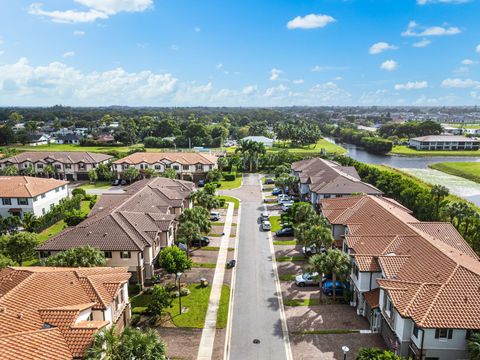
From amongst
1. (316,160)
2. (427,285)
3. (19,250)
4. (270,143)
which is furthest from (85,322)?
(270,143)

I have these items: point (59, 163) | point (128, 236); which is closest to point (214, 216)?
point (128, 236)

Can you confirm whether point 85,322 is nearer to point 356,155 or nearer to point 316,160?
point 316,160

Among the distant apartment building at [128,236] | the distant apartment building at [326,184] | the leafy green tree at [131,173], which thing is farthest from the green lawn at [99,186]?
the distant apartment building at [326,184]

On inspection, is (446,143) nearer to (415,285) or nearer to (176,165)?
(176,165)

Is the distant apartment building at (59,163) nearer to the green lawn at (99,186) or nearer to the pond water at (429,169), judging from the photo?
the green lawn at (99,186)

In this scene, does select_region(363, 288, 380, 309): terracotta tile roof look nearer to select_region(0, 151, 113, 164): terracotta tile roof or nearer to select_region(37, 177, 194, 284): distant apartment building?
select_region(37, 177, 194, 284): distant apartment building

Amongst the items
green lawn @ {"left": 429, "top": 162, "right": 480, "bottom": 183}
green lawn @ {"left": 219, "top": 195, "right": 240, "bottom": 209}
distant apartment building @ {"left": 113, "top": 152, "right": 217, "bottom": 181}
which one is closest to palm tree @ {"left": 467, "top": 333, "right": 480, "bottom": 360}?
green lawn @ {"left": 219, "top": 195, "right": 240, "bottom": 209}

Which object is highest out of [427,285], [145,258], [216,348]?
[427,285]
